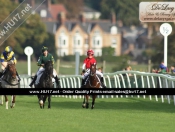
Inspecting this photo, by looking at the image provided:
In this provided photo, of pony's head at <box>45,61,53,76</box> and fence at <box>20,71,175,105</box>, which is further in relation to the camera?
fence at <box>20,71,175,105</box>

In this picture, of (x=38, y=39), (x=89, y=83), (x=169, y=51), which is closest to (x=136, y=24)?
(x=38, y=39)

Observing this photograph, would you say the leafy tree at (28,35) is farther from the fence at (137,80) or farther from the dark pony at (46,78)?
the dark pony at (46,78)

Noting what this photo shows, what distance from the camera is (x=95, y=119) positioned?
49.9ft

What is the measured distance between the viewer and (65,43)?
121625mm

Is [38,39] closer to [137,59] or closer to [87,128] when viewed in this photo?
[137,59]

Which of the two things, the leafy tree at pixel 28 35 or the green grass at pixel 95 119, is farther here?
the leafy tree at pixel 28 35

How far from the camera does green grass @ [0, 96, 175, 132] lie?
13.6 meters

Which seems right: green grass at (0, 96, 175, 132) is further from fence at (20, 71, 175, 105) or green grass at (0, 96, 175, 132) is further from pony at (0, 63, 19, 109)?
fence at (20, 71, 175, 105)

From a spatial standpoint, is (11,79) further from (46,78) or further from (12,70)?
(46,78)

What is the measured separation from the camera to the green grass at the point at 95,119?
13.6 m

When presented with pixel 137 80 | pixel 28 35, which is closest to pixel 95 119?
pixel 137 80

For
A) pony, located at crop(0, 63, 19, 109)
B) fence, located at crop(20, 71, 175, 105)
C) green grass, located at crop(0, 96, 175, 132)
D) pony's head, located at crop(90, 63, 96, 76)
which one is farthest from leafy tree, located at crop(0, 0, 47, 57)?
green grass, located at crop(0, 96, 175, 132)

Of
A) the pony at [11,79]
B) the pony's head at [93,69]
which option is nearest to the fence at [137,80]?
the pony's head at [93,69]

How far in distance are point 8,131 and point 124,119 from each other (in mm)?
3003
